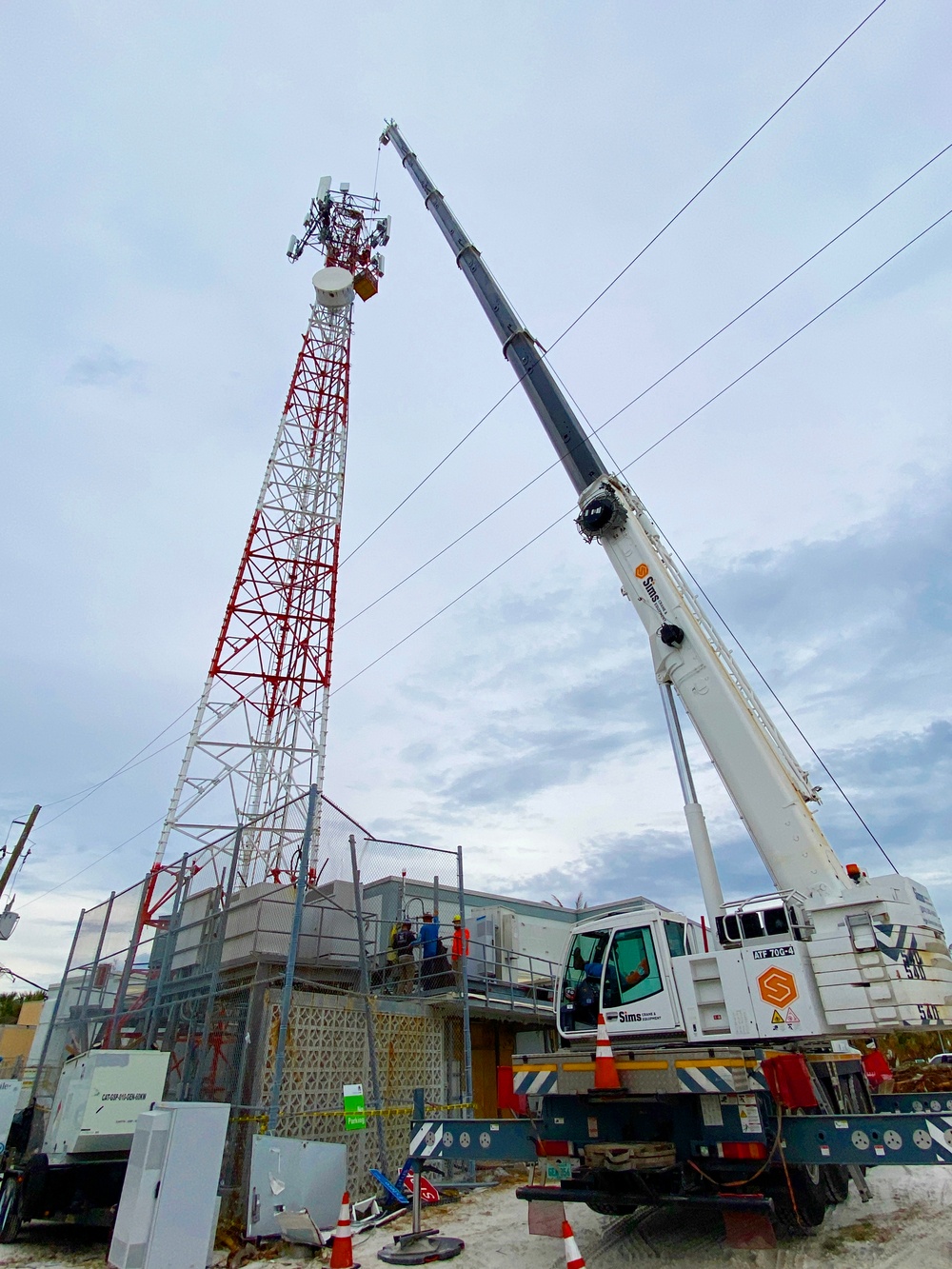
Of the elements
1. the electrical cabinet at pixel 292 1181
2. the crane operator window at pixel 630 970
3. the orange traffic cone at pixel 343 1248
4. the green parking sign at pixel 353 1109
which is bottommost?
the orange traffic cone at pixel 343 1248

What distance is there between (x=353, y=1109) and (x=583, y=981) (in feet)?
11.7

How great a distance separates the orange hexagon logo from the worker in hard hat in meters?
5.48

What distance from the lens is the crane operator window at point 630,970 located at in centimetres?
736

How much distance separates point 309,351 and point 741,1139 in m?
19.9

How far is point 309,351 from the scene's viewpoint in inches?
807

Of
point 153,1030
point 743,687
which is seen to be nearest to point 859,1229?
point 743,687

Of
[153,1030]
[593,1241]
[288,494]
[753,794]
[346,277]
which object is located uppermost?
[346,277]

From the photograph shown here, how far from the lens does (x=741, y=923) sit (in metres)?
7.05

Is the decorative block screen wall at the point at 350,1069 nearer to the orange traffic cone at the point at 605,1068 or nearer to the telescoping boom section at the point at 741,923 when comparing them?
the telescoping boom section at the point at 741,923

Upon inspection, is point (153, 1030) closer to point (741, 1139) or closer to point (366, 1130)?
point (366, 1130)

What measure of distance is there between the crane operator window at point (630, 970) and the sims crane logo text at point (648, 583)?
4.09 metres

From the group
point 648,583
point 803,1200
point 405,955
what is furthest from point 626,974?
point 405,955

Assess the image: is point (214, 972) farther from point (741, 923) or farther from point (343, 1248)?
point (741, 923)

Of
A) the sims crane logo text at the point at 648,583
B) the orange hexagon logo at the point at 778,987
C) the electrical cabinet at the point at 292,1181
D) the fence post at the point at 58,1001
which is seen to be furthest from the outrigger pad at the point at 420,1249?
the fence post at the point at 58,1001
